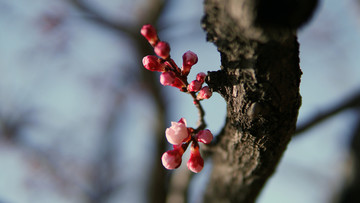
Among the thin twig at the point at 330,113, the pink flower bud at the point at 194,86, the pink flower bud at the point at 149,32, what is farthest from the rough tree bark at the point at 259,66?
the thin twig at the point at 330,113

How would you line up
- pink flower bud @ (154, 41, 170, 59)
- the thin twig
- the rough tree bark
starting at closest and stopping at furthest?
the rough tree bark
pink flower bud @ (154, 41, 170, 59)
the thin twig

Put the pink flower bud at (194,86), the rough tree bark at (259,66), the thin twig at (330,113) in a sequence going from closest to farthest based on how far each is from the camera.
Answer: the rough tree bark at (259,66) → the pink flower bud at (194,86) → the thin twig at (330,113)

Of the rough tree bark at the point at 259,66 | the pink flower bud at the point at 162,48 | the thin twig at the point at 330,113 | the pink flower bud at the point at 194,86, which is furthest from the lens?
the thin twig at the point at 330,113

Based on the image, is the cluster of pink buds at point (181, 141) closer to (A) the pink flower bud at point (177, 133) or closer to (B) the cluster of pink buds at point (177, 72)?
(A) the pink flower bud at point (177, 133)

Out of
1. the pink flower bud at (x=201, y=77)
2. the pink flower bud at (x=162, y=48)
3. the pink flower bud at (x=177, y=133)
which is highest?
the pink flower bud at (x=201, y=77)

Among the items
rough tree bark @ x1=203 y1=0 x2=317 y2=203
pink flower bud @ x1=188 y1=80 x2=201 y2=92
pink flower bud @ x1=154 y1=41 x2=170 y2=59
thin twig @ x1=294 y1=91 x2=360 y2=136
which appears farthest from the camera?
thin twig @ x1=294 y1=91 x2=360 y2=136

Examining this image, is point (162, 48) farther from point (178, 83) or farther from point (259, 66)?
point (259, 66)

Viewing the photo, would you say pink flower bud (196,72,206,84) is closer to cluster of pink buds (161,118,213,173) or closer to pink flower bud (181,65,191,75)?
pink flower bud (181,65,191,75)

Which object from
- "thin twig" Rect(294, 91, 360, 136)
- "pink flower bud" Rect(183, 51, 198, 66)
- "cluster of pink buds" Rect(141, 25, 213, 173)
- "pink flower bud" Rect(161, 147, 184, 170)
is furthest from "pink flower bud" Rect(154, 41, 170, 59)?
"thin twig" Rect(294, 91, 360, 136)
